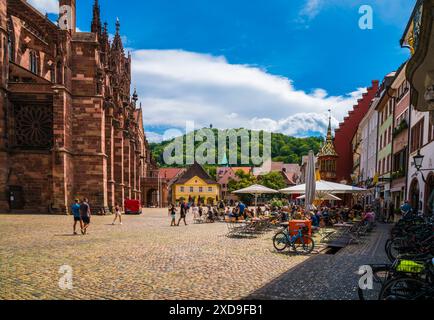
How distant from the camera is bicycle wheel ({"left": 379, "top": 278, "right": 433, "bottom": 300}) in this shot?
4.58m

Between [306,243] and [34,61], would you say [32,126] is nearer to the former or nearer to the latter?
[34,61]

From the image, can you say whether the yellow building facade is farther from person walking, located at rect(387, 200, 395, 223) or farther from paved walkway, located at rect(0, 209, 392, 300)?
paved walkway, located at rect(0, 209, 392, 300)

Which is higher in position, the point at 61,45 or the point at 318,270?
the point at 61,45

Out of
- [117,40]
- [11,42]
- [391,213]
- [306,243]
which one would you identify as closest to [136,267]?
[306,243]

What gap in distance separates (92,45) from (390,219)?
91.4 feet

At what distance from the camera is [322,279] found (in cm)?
753

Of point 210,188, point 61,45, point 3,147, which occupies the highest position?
point 61,45

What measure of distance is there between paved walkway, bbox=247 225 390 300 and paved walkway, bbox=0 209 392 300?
2 cm

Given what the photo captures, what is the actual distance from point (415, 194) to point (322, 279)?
17531 mm

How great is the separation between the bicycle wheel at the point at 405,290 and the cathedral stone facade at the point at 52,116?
85.0ft

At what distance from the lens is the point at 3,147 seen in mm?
25797

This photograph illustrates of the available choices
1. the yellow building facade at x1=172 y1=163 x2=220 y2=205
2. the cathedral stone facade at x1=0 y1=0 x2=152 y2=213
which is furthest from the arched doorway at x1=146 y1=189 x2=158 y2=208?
the cathedral stone facade at x1=0 y1=0 x2=152 y2=213

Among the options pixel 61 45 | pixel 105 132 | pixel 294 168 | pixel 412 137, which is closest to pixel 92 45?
pixel 61 45

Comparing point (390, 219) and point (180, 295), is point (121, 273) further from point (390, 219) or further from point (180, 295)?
point (390, 219)
